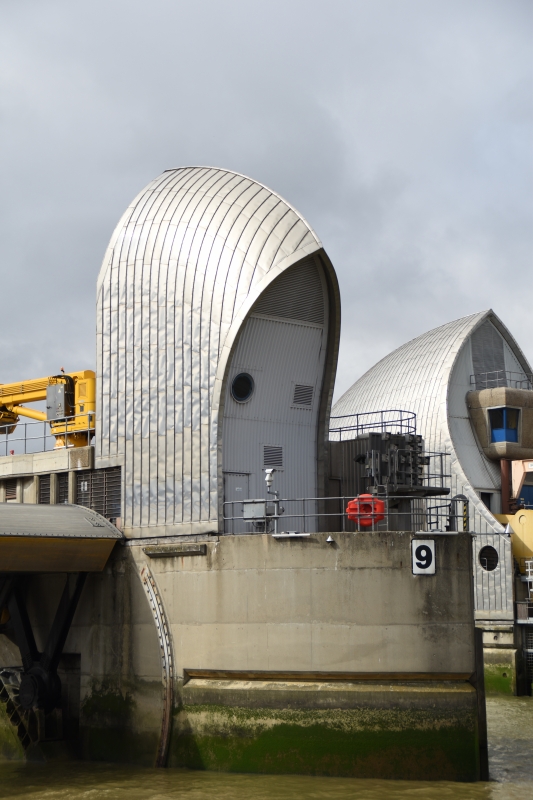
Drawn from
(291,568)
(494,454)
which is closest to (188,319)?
(291,568)

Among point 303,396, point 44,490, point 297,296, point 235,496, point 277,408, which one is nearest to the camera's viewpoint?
point 235,496

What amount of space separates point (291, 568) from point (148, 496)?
5.58 meters

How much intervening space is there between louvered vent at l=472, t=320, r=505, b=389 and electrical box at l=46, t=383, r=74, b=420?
24.1 meters

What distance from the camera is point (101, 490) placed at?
3188cm

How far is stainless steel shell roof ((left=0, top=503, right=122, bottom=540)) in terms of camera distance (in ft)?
91.5

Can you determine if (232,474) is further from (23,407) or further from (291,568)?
(23,407)

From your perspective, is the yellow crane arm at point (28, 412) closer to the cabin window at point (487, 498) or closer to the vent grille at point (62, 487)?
the vent grille at point (62, 487)

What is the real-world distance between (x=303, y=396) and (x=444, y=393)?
20559 mm

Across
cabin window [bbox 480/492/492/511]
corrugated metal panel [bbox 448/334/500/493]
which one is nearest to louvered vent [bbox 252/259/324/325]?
corrugated metal panel [bbox 448/334/500/493]

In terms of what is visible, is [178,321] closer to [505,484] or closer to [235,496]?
[235,496]

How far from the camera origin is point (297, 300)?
103 feet

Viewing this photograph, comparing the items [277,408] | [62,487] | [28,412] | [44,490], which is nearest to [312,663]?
[277,408]

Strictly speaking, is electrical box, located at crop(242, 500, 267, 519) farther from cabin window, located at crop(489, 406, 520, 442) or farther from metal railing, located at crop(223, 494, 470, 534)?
cabin window, located at crop(489, 406, 520, 442)

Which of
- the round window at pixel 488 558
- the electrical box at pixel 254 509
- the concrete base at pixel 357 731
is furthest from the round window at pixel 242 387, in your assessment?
the round window at pixel 488 558
